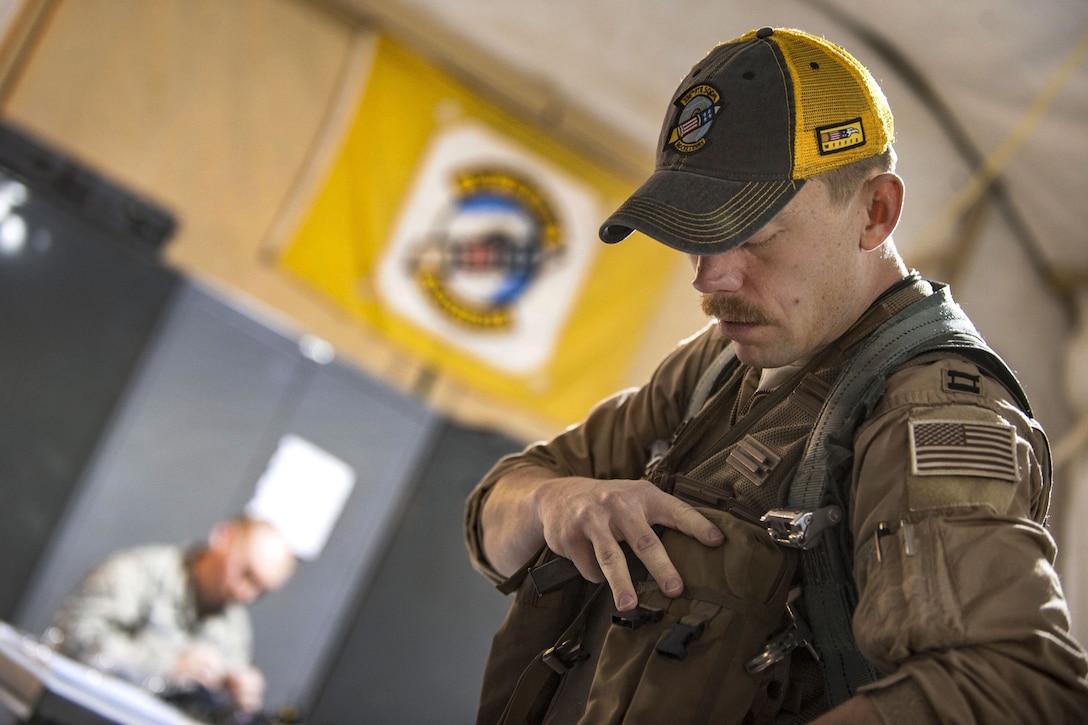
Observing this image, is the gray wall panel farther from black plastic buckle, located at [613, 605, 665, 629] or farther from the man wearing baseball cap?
black plastic buckle, located at [613, 605, 665, 629]

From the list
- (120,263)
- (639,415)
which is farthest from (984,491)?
(120,263)

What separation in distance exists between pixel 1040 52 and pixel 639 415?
1814mm

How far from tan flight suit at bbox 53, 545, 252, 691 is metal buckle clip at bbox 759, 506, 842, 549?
3.85 meters

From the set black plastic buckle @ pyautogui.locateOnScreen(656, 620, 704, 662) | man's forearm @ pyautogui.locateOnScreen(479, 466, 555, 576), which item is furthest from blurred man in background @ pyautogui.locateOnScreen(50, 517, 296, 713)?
black plastic buckle @ pyautogui.locateOnScreen(656, 620, 704, 662)

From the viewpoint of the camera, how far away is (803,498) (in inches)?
35.9

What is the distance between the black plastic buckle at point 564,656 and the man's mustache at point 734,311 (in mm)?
375

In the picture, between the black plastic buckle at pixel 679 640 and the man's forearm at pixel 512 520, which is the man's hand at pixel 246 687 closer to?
the man's forearm at pixel 512 520

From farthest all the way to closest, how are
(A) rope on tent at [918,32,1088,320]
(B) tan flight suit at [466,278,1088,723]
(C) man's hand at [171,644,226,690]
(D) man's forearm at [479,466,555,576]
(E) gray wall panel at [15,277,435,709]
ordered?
1. (C) man's hand at [171,644,226,690]
2. (E) gray wall panel at [15,277,435,709]
3. (A) rope on tent at [918,32,1088,320]
4. (D) man's forearm at [479,466,555,576]
5. (B) tan flight suit at [466,278,1088,723]

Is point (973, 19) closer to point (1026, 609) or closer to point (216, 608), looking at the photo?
point (1026, 609)

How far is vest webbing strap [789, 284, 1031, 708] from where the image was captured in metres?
0.91

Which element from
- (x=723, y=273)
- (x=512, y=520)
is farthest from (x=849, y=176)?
(x=512, y=520)

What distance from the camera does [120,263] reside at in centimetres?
428

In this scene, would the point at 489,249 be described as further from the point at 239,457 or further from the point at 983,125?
the point at 983,125

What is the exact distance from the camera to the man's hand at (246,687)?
4.47m
